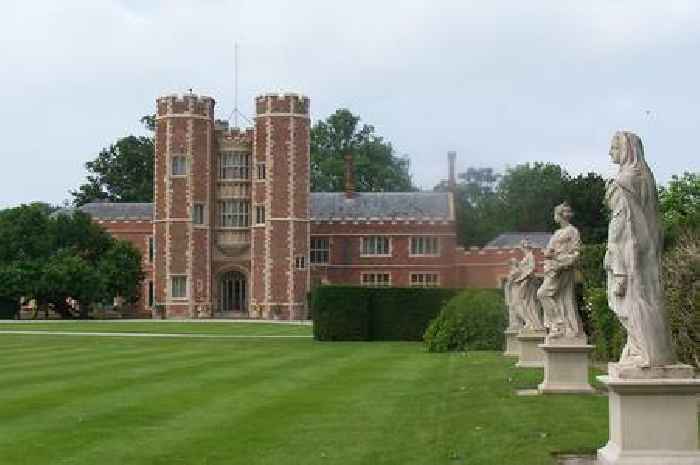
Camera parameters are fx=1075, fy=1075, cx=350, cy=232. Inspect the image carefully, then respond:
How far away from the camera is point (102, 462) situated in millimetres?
9758

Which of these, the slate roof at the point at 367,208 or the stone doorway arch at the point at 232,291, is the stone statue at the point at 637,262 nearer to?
the stone doorway arch at the point at 232,291

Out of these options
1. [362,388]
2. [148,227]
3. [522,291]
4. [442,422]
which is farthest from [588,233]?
[442,422]

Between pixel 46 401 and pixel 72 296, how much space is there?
Answer: 46590 mm

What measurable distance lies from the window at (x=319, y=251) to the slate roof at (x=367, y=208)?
4.95ft

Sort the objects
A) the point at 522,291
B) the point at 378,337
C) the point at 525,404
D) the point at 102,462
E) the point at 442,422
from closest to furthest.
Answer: the point at 102,462 < the point at 442,422 < the point at 525,404 < the point at 522,291 < the point at 378,337

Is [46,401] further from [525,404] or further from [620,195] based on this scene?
[620,195]

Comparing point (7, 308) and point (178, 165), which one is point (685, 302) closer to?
point (7, 308)

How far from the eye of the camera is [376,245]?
67938 millimetres

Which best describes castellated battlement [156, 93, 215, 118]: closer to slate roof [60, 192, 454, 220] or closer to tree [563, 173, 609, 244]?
slate roof [60, 192, 454, 220]

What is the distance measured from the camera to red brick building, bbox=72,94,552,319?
204 ft

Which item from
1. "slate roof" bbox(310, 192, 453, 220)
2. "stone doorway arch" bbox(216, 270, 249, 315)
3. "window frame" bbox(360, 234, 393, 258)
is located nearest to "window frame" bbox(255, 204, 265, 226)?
"stone doorway arch" bbox(216, 270, 249, 315)

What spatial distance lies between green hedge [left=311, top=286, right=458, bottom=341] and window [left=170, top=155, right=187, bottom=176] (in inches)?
1164

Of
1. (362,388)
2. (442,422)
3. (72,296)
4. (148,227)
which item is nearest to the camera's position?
(442,422)

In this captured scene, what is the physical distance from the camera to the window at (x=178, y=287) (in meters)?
62.8
